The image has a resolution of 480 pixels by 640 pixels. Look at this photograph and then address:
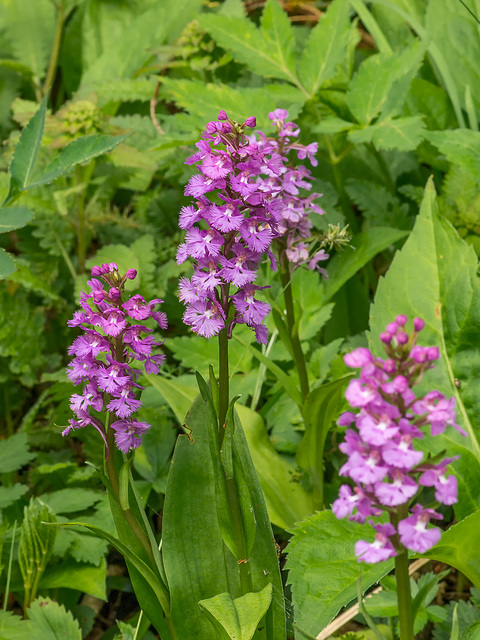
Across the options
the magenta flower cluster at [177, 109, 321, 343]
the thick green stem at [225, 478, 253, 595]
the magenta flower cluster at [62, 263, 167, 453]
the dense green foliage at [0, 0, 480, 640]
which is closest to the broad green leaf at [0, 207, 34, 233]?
the dense green foliage at [0, 0, 480, 640]

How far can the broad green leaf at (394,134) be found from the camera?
2375 millimetres

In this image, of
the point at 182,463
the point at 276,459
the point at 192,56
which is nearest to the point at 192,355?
the point at 276,459

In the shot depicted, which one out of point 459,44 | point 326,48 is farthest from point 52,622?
point 459,44

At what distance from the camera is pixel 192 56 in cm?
335

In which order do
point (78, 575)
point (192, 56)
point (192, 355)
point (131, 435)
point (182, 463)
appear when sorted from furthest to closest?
1. point (192, 56)
2. point (192, 355)
3. point (78, 575)
4. point (182, 463)
5. point (131, 435)

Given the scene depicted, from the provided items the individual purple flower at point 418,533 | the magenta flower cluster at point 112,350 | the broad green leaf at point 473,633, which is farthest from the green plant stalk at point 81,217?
the individual purple flower at point 418,533

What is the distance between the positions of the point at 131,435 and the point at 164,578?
418mm

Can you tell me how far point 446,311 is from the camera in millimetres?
1968

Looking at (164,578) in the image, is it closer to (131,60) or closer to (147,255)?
(147,255)

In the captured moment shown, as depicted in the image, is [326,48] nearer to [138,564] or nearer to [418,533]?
[138,564]

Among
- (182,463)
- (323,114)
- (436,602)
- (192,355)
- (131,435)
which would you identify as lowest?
(436,602)

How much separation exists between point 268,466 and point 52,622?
0.78 metres

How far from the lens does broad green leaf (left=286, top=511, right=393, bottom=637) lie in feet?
5.19

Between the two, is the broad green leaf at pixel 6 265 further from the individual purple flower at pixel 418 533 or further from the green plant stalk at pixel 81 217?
the green plant stalk at pixel 81 217
